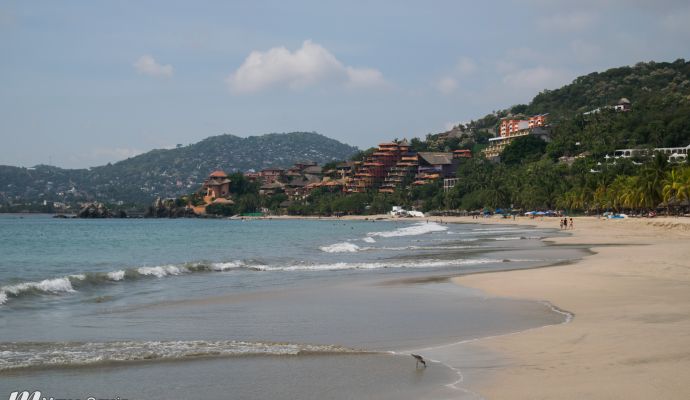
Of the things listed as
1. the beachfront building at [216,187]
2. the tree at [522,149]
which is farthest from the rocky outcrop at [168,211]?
the tree at [522,149]

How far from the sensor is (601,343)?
1004 centimetres

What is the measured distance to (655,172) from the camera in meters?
70.2

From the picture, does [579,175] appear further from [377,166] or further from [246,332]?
[246,332]

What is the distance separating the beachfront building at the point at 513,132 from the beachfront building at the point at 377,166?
20801 mm

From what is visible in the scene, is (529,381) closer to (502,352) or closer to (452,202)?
(502,352)

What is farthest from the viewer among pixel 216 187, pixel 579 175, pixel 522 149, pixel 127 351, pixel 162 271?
pixel 216 187

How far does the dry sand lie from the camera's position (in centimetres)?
772

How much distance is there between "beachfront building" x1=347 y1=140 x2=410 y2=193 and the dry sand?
469 feet

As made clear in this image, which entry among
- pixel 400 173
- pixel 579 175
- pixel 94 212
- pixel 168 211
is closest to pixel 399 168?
pixel 400 173

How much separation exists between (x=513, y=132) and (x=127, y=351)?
172757 millimetres

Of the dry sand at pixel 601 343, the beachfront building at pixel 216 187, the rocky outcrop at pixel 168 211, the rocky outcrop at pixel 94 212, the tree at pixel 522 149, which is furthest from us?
the beachfront building at pixel 216 187

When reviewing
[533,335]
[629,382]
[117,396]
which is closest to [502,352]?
[533,335]

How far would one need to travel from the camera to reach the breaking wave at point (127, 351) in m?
9.81

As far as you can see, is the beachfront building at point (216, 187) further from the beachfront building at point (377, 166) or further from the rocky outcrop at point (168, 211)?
the beachfront building at point (377, 166)
